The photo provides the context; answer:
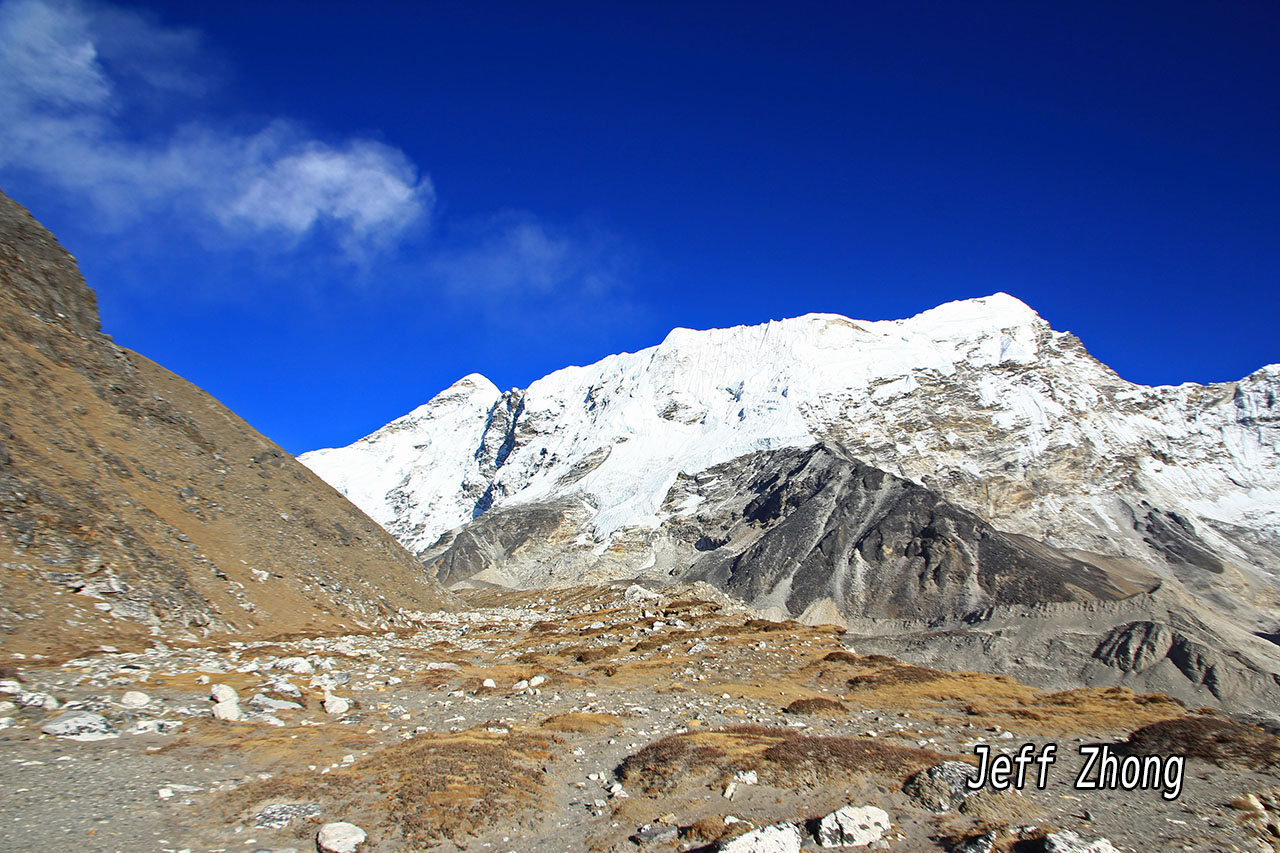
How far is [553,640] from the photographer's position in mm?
48250

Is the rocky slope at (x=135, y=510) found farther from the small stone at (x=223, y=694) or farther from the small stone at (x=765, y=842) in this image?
the small stone at (x=765, y=842)

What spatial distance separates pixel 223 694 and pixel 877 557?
12500 cm

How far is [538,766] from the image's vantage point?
52.0 ft

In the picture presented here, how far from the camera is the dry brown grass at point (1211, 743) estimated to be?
15891mm

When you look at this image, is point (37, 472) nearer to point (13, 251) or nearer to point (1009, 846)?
point (13, 251)

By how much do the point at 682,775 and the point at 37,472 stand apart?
3307cm

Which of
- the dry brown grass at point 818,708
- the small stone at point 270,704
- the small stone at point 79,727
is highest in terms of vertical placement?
the small stone at point 79,727

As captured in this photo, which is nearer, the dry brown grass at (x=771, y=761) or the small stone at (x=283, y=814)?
the small stone at (x=283, y=814)

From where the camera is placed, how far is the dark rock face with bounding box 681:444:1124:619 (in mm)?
115750

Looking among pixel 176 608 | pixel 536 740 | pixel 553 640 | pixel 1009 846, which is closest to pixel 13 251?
pixel 176 608

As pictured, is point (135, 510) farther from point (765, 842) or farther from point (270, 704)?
point (765, 842)

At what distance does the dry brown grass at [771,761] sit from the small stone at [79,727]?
11701 millimetres

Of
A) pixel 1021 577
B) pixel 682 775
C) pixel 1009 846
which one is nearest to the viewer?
pixel 1009 846

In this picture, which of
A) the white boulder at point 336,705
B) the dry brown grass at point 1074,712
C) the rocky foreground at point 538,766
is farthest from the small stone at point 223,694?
the dry brown grass at point 1074,712
